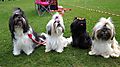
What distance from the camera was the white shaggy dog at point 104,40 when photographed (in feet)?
20.0

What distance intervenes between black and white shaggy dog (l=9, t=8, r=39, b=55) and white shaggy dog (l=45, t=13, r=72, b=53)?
489 mm

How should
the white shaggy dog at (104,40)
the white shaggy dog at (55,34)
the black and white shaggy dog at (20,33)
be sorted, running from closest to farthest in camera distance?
the white shaggy dog at (104,40), the black and white shaggy dog at (20,33), the white shaggy dog at (55,34)

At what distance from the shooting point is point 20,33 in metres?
6.61

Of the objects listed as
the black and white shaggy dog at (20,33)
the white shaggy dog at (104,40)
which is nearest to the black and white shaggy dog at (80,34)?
the white shaggy dog at (104,40)

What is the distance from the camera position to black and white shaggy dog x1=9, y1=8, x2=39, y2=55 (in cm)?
634

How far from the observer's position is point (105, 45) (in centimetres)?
641

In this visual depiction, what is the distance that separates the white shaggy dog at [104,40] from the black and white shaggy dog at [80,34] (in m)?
0.32

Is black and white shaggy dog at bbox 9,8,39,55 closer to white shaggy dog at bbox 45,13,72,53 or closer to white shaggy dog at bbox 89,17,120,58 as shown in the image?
white shaggy dog at bbox 45,13,72,53

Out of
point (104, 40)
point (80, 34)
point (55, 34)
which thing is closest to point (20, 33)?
point (55, 34)

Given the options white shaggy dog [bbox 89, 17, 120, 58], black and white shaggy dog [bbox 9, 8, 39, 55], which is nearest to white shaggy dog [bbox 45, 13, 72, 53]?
black and white shaggy dog [bbox 9, 8, 39, 55]

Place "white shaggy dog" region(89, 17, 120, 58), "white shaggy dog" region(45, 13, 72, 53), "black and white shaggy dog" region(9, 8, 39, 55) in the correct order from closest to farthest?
"white shaggy dog" region(89, 17, 120, 58), "black and white shaggy dog" region(9, 8, 39, 55), "white shaggy dog" region(45, 13, 72, 53)

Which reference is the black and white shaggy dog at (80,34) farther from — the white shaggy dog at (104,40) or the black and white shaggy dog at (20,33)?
the black and white shaggy dog at (20,33)

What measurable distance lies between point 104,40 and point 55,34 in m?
1.34

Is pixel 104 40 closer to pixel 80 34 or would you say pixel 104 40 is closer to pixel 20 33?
pixel 80 34
